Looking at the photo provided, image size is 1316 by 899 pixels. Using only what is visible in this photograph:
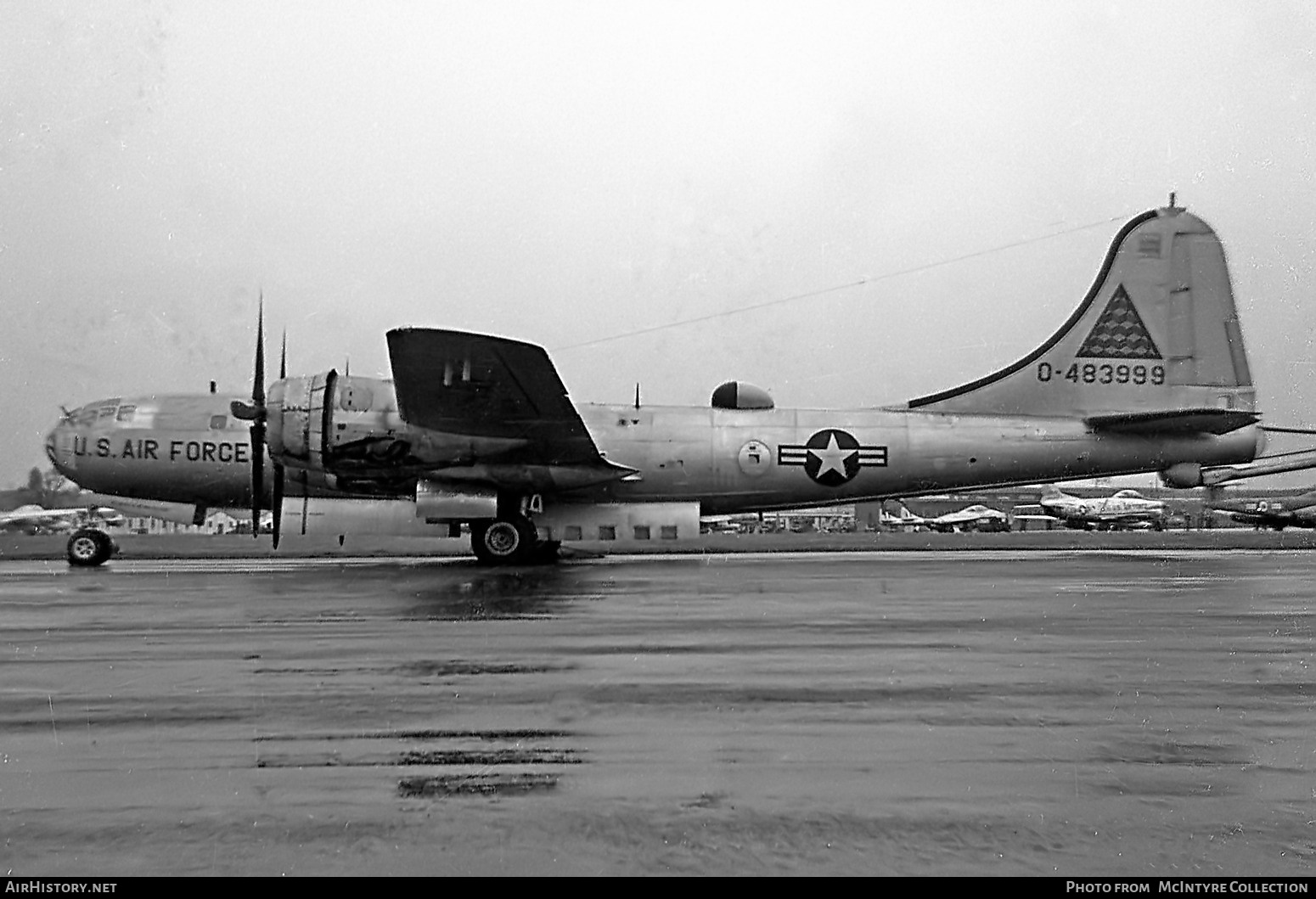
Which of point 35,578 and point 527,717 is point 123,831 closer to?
point 527,717

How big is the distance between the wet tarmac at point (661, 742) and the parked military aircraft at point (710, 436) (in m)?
8.30

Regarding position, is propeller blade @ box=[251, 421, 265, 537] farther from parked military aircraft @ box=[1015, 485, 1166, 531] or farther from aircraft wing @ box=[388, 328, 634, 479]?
parked military aircraft @ box=[1015, 485, 1166, 531]

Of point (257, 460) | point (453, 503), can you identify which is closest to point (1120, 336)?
point (453, 503)

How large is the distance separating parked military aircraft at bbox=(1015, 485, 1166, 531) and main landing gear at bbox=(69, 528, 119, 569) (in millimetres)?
50344

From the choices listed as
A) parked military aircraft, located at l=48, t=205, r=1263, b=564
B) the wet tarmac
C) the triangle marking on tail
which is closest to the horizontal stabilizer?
parked military aircraft, located at l=48, t=205, r=1263, b=564

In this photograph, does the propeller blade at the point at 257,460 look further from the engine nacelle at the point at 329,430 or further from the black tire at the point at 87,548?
the black tire at the point at 87,548

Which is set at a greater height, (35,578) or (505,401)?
(505,401)

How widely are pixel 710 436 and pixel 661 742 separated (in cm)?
1621

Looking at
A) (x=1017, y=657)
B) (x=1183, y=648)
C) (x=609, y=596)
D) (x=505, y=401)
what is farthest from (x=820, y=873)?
(x=505, y=401)

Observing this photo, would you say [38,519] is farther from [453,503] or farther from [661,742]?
[661,742]

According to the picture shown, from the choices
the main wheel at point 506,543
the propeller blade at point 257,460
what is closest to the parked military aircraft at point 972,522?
the main wheel at point 506,543

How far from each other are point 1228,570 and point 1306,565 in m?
2.25

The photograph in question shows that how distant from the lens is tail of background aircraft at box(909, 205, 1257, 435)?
2161cm

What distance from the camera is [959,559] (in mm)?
20703
